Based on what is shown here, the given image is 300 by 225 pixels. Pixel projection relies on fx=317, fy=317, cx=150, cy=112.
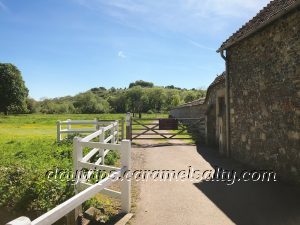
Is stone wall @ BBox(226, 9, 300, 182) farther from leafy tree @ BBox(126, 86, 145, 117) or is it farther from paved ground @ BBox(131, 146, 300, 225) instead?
leafy tree @ BBox(126, 86, 145, 117)

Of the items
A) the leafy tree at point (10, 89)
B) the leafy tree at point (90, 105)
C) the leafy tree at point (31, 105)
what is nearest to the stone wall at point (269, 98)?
the leafy tree at point (10, 89)

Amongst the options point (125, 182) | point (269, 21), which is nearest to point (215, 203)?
point (125, 182)

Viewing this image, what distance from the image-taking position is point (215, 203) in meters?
6.38

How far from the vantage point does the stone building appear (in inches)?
299

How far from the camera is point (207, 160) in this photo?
11414mm

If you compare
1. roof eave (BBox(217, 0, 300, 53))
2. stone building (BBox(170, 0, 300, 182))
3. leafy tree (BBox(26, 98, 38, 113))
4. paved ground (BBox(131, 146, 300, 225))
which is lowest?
paved ground (BBox(131, 146, 300, 225))

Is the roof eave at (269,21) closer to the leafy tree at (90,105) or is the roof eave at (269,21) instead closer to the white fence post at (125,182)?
the white fence post at (125,182)

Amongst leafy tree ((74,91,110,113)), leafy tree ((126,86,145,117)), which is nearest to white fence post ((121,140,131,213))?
leafy tree ((126,86,145,117))

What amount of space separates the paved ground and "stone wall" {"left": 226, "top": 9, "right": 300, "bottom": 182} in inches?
42.8

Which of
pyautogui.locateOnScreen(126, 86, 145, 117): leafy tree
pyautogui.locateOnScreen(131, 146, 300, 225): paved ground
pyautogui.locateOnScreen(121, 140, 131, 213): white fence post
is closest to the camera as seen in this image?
pyautogui.locateOnScreen(131, 146, 300, 225): paved ground

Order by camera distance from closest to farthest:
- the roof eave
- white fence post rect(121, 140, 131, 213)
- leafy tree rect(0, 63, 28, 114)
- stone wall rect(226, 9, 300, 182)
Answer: white fence post rect(121, 140, 131, 213) < the roof eave < stone wall rect(226, 9, 300, 182) < leafy tree rect(0, 63, 28, 114)

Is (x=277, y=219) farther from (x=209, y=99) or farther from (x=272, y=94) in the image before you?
(x=209, y=99)

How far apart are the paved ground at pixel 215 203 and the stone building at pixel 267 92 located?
42.8 inches

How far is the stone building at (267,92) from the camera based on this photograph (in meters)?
7.59
